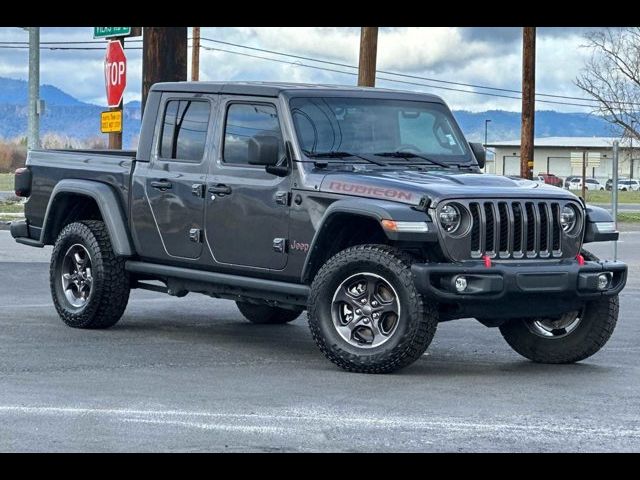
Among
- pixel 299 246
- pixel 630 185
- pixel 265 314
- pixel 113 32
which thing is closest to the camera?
pixel 299 246

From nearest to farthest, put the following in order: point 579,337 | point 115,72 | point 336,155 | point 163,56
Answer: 1. point 579,337
2. point 336,155
3. point 163,56
4. point 115,72

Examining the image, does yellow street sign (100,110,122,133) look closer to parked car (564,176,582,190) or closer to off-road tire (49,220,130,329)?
off-road tire (49,220,130,329)

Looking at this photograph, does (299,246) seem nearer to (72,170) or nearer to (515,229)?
(515,229)

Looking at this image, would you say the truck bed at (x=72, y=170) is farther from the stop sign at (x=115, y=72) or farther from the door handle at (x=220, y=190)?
the stop sign at (x=115, y=72)

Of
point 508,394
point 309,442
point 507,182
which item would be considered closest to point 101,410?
point 309,442

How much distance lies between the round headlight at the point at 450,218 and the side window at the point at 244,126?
182 cm

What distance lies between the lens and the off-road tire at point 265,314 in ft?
42.1

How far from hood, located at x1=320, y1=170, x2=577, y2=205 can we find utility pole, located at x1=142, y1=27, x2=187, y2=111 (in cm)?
1055

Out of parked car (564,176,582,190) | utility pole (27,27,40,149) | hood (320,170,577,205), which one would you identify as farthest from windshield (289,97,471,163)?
parked car (564,176,582,190)

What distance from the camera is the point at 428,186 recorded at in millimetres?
9672

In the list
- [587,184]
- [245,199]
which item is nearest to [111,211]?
[245,199]

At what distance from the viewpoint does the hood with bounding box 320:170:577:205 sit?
9.61 meters

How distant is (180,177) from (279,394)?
305 centimetres

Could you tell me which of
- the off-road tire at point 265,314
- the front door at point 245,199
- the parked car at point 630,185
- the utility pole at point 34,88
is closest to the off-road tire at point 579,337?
the front door at point 245,199
